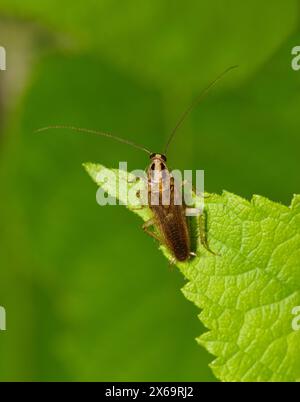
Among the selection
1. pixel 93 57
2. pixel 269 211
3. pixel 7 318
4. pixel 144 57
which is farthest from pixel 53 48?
pixel 269 211

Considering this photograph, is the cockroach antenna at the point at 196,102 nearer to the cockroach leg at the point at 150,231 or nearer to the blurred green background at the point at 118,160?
the blurred green background at the point at 118,160

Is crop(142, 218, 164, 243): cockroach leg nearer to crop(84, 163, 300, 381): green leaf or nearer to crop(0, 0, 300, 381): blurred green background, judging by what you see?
crop(0, 0, 300, 381): blurred green background

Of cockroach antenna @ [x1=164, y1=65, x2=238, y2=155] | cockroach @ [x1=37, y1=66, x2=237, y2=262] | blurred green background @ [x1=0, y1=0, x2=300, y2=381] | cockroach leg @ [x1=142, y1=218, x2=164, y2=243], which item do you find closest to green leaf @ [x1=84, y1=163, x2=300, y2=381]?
cockroach @ [x1=37, y1=66, x2=237, y2=262]

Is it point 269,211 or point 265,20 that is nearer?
point 269,211

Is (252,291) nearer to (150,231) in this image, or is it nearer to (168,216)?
(168,216)

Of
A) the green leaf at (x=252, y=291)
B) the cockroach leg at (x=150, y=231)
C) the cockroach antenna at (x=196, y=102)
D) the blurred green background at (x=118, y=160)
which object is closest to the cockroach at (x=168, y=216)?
the cockroach leg at (x=150, y=231)

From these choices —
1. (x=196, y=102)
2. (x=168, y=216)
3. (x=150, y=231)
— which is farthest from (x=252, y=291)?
(x=196, y=102)
